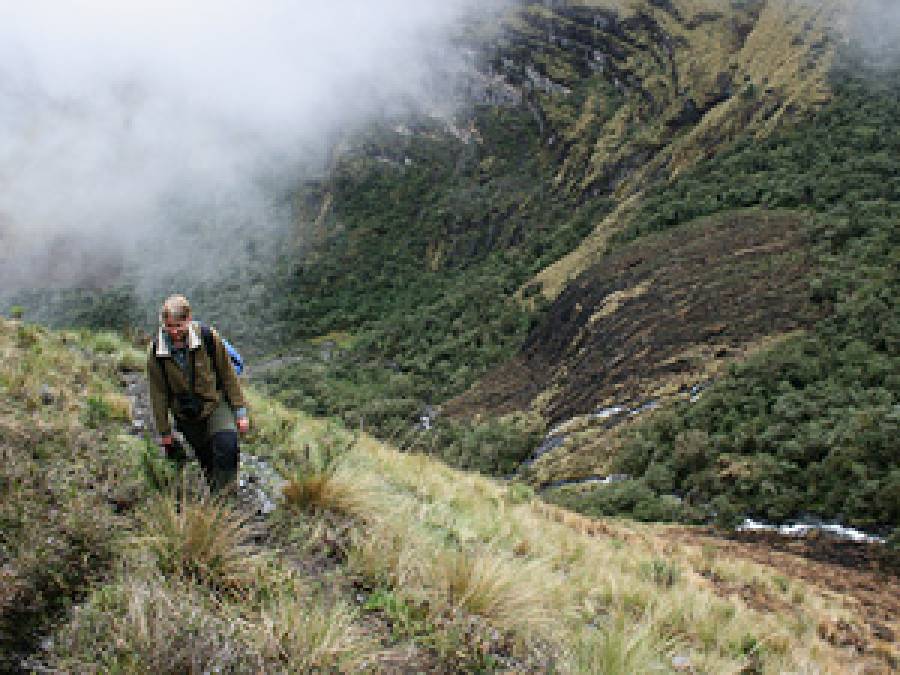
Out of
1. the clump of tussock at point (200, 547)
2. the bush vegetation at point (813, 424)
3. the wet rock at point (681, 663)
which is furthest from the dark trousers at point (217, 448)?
the bush vegetation at point (813, 424)

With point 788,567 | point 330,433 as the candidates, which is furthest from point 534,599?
point 788,567

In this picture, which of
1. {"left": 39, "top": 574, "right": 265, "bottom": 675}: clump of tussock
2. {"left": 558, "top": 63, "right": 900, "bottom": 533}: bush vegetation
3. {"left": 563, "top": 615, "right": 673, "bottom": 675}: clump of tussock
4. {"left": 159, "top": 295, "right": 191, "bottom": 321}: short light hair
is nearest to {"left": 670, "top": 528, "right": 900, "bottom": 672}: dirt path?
{"left": 558, "top": 63, "right": 900, "bottom": 533}: bush vegetation

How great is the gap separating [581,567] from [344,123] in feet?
577

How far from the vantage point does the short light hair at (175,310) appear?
330cm

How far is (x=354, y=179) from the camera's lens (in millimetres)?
144625

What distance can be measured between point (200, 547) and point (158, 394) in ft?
4.23

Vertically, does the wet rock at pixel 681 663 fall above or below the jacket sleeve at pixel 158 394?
below

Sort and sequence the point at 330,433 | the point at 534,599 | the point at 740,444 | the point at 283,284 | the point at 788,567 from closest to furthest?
the point at 534,599
the point at 330,433
the point at 788,567
the point at 740,444
the point at 283,284

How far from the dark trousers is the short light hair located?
722 mm

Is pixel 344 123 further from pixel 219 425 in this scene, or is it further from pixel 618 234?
pixel 219 425

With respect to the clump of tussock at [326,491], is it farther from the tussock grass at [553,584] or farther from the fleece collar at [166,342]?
the fleece collar at [166,342]

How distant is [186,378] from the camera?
3.49m

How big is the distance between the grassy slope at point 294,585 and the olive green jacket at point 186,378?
1.46ft

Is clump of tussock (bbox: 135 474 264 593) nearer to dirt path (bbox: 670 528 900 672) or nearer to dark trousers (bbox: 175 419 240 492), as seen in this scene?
dark trousers (bbox: 175 419 240 492)
